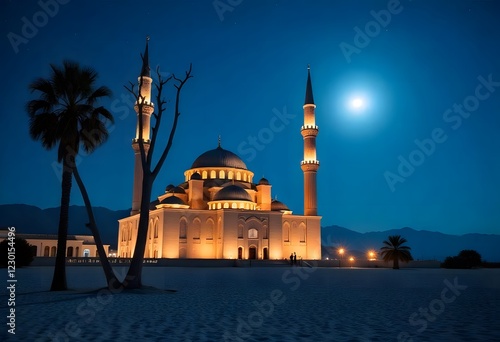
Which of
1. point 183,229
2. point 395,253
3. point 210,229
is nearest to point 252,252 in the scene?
point 210,229

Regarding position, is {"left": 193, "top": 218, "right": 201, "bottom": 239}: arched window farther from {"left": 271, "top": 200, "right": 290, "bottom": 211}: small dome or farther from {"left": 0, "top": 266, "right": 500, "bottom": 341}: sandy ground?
{"left": 0, "top": 266, "right": 500, "bottom": 341}: sandy ground

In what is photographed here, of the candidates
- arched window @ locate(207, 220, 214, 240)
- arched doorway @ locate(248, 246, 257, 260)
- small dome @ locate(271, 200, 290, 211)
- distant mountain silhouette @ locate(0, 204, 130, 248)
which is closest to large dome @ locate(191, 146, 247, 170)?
small dome @ locate(271, 200, 290, 211)

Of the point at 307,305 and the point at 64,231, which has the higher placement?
the point at 64,231

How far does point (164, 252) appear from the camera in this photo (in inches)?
2179

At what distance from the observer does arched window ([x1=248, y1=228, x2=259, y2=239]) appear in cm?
5884

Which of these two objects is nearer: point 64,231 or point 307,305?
point 307,305

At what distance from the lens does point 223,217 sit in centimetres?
5716

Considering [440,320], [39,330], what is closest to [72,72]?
[39,330]

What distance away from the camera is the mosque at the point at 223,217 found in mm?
57062

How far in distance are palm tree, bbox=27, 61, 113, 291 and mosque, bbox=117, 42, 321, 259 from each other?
126 feet

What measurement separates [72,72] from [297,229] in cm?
4863

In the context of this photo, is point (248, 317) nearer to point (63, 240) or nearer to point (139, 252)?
point (139, 252)

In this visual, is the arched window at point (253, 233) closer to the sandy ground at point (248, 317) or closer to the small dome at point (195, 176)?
the small dome at point (195, 176)

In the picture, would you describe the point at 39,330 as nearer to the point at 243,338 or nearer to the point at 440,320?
the point at 243,338
